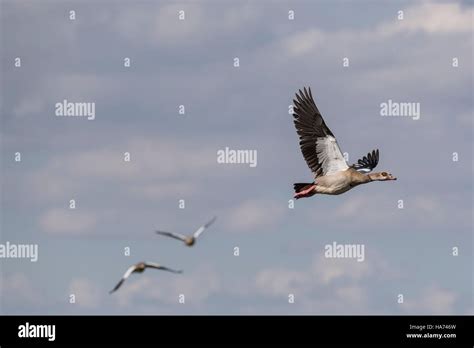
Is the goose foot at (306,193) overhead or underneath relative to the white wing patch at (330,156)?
underneath

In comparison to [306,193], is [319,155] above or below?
above

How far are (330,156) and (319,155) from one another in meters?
0.46

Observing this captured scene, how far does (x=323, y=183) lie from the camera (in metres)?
51.0

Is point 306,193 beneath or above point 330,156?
beneath

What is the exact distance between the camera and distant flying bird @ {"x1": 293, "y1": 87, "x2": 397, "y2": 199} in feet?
167

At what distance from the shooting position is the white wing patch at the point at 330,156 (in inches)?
2008

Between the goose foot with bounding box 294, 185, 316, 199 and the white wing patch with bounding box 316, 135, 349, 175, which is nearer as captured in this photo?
the goose foot with bounding box 294, 185, 316, 199

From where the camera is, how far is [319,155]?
51312 mm

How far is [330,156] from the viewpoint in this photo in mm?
51188

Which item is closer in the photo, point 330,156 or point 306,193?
point 306,193

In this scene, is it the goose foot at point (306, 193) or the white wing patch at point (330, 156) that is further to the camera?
the white wing patch at point (330, 156)
